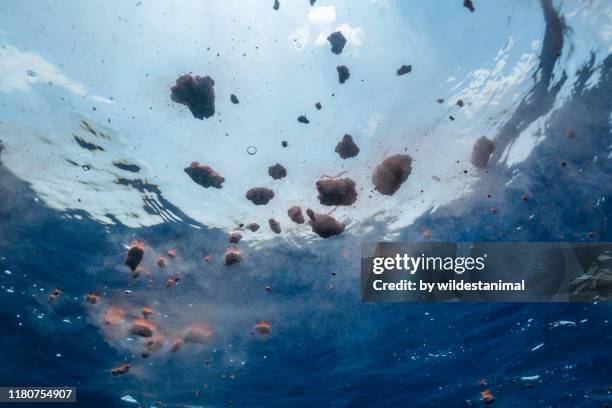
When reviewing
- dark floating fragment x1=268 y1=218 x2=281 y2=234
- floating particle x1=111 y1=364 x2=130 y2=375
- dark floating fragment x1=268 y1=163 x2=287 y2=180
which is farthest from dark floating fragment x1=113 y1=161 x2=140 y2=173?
floating particle x1=111 y1=364 x2=130 y2=375

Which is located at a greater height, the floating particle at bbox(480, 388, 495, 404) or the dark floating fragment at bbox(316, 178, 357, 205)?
the dark floating fragment at bbox(316, 178, 357, 205)

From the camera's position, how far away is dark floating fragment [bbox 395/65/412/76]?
9852 mm

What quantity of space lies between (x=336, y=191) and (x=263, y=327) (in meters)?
7.80

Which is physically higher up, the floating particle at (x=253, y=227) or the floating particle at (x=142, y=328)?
the floating particle at (x=253, y=227)

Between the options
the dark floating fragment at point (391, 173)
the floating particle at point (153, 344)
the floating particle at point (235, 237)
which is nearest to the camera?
the dark floating fragment at point (391, 173)

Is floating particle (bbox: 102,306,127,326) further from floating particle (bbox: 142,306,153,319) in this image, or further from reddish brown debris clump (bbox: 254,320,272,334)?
reddish brown debris clump (bbox: 254,320,272,334)

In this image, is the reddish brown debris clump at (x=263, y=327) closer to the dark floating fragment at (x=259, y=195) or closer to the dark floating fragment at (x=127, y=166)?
Answer: the dark floating fragment at (x=259, y=195)

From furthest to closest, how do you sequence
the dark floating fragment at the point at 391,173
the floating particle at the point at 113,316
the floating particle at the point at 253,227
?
1. the floating particle at the point at 113,316
2. the floating particle at the point at 253,227
3. the dark floating fragment at the point at 391,173

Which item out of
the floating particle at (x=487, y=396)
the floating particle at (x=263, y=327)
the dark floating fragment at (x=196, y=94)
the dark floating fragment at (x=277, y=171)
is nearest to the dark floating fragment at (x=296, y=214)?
the dark floating fragment at (x=277, y=171)

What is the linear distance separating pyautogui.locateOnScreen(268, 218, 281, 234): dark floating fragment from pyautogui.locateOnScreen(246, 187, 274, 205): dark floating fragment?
0.93m

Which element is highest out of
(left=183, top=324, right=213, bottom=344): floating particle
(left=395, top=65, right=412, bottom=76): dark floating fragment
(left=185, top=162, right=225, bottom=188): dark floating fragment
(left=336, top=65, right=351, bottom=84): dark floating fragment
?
(left=395, top=65, right=412, bottom=76): dark floating fragment

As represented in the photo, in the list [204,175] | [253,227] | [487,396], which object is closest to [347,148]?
[253,227]

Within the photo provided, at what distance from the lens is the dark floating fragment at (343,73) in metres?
9.75

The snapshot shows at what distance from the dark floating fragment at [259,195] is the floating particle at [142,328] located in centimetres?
835
